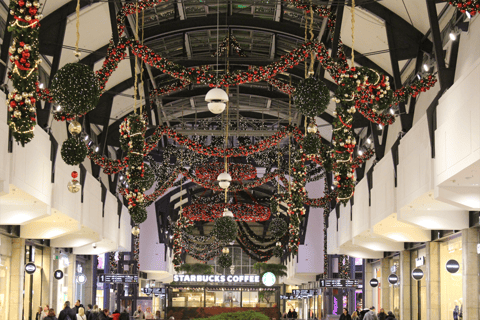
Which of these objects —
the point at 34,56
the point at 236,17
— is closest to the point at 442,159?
the point at 34,56

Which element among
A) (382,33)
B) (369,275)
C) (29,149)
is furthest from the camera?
(369,275)

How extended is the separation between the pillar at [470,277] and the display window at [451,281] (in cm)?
37

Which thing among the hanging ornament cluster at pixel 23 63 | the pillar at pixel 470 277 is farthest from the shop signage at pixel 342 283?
the hanging ornament cluster at pixel 23 63

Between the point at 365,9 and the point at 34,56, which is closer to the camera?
the point at 34,56

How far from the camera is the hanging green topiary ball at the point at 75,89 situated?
8422 millimetres

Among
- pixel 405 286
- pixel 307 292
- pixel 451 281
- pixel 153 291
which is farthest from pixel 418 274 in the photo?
pixel 153 291

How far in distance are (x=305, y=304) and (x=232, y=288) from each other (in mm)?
6284

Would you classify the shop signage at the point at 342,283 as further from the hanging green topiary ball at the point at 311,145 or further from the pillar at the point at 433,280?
the hanging green topiary ball at the point at 311,145

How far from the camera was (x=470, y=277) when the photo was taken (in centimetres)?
1392

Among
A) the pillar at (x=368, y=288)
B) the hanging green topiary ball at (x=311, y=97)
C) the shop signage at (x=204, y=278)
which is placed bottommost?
the shop signage at (x=204, y=278)

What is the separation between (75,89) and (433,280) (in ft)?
40.5

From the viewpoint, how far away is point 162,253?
37500 mm

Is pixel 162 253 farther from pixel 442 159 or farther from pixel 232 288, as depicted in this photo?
pixel 442 159

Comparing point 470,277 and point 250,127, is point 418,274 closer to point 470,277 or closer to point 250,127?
point 470,277
